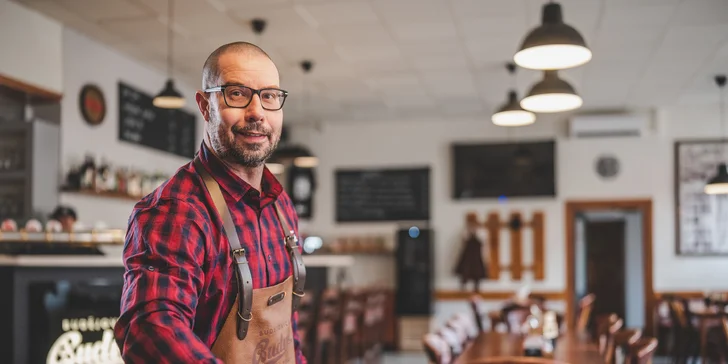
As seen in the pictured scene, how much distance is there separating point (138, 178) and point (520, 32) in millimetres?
3857

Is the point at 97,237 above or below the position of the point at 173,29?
below

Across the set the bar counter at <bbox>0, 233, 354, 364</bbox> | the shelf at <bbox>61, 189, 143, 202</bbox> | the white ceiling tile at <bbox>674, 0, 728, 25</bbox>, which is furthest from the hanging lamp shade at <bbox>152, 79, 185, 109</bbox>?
the white ceiling tile at <bbox>674, 0, 728, 25</bbox>

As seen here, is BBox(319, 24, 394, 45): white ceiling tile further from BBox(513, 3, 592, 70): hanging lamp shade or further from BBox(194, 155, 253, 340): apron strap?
BBox(194, 155, 253, 340): apron strap

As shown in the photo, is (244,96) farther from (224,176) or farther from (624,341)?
(624,341)

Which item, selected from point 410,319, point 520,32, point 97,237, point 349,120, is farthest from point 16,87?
point 410,319

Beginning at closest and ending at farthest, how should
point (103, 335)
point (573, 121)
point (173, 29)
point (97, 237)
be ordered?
1. point (103, 335)
2. point (97, 237)
3. point (173, 29)
4. point (573, 121)

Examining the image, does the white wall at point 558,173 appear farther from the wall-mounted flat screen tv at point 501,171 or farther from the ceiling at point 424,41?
the ceiling at point 424,41

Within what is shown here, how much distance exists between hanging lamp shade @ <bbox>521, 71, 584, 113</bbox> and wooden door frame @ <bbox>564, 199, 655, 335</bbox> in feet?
19.5

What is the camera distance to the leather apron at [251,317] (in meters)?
1.54

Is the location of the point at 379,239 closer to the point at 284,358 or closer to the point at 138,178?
the point at 138,178

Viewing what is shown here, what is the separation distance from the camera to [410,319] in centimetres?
1045

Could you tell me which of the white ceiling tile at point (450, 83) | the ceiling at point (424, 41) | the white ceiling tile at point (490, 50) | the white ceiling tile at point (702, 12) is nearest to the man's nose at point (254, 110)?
the ceiling at point (424, 41)

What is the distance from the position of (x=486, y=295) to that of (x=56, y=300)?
684cm

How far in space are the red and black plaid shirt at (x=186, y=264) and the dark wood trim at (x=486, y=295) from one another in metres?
8.69
